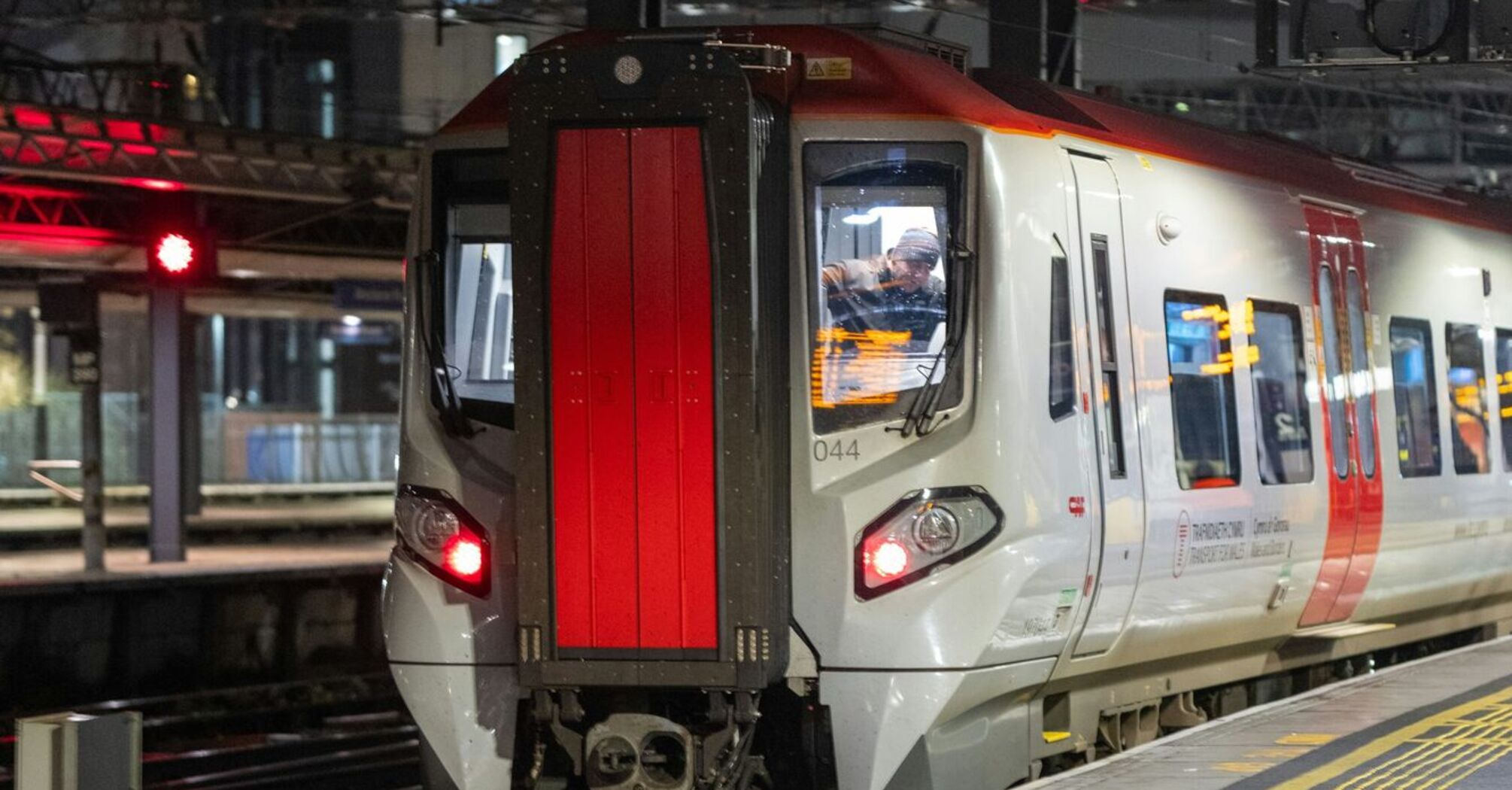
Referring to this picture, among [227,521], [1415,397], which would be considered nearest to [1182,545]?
[1415,397]

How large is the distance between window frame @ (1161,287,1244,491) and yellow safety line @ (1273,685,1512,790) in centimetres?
129

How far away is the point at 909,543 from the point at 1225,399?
2.82 meters

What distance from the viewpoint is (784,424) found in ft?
24.1

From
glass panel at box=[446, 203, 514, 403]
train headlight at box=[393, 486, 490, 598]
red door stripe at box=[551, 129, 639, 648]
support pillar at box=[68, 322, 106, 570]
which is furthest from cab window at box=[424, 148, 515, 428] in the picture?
support pillar at box=[68, 322, 106, 570]

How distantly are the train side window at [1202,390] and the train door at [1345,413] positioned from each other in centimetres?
117

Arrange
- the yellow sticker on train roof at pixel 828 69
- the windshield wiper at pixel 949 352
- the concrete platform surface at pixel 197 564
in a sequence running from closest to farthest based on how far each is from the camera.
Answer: the windshield wiper at pixel 949 352 < the yellow sticker on train roof at pixel 828 69 < the concrete platform surface at pixel 197 564

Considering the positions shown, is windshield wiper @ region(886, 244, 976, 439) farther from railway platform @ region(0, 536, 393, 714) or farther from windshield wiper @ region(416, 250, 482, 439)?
railway platform @ region(0, 536, 393, 714)

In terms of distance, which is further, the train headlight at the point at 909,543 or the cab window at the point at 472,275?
the cab window at the point at 472,275

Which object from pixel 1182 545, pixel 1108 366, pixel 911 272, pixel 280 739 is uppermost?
pixel 911 272

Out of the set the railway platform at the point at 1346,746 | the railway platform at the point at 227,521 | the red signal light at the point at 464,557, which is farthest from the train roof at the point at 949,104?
the railway platform at the point at 227,521

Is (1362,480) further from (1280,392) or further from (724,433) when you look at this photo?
(724,433)

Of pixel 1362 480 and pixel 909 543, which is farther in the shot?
pixel 1362 480

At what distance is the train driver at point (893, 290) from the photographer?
7480mm

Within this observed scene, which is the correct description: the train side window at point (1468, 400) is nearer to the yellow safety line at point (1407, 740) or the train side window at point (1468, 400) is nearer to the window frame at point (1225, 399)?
the yellow safety line at point (1407, 740)
